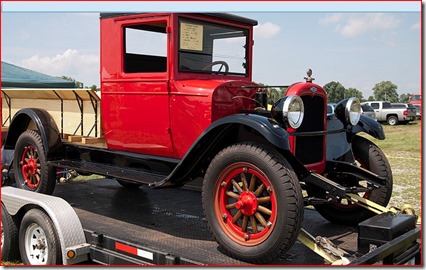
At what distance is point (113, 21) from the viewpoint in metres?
4.32

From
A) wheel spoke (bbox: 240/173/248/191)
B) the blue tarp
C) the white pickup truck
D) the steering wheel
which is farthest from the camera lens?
the white pickup truck

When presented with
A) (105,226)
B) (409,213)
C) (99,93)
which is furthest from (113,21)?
(409,213)

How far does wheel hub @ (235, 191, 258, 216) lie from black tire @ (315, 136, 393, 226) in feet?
4.08

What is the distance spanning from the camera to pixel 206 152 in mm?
3486

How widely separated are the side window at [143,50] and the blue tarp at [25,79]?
5.64 metres

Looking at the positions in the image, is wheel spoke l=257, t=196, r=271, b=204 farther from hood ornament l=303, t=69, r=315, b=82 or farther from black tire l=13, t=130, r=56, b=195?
black tire l=13, t=130, r=56, b=195

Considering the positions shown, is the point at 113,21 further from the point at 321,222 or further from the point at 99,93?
the point at 321,222

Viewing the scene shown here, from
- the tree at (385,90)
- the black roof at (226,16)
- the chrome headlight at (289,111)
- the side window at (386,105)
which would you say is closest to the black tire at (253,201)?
the chrome headlight at (289,111)

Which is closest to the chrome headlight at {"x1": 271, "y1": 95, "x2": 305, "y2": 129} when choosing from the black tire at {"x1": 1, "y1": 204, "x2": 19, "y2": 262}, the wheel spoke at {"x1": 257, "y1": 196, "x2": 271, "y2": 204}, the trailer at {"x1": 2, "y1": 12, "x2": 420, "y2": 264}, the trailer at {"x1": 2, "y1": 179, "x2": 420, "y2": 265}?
the trailer at {"x1": 2, "y1": 12, "x2": 420, "y2": 264}

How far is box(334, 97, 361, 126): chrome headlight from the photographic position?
3.93 metres

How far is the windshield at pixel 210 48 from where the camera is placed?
3.99 metres

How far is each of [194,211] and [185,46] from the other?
1.57 m

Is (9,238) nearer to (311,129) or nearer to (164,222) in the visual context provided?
(164,222)

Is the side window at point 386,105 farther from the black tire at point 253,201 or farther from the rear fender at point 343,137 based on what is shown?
the black tire at point 253,201
